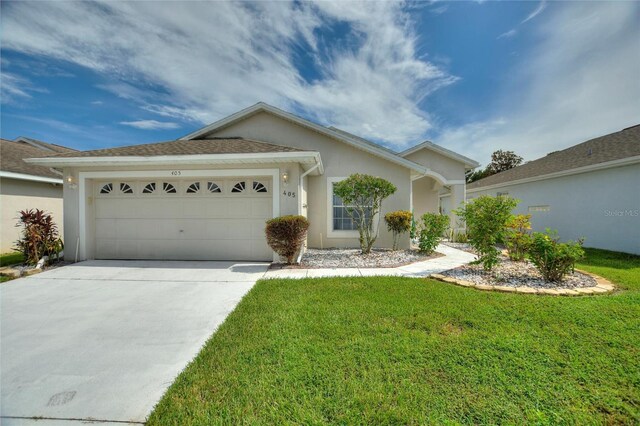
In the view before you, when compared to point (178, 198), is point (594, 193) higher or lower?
higher

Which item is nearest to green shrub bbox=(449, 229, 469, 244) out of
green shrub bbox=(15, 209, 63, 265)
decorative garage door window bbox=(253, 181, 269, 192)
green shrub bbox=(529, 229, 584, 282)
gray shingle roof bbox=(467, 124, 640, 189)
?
gray shingle roof bbox=(467, 124, 640, 189)

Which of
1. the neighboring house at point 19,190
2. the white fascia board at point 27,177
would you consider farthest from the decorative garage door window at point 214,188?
the white fascia board at point 27,177

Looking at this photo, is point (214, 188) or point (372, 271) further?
point (214, 188)

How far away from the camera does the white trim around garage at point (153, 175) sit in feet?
24.0

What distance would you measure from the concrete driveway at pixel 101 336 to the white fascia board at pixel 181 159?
3.16 meters

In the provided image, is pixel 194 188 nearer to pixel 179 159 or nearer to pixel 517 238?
pixel 179 159

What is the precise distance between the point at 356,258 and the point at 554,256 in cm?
467

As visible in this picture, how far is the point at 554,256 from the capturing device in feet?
17.1

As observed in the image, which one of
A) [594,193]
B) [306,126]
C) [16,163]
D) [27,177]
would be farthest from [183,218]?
[594,193]

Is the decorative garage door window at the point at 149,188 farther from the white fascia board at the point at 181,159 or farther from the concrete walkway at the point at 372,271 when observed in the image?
the concrete walkway at the point at 372,271

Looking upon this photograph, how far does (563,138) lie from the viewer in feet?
49.6

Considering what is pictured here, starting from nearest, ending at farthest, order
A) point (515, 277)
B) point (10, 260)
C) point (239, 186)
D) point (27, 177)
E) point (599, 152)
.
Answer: point (515, 277) → point (239, 186) → point (10, 260) → point (27, 177) → point (599, 152)

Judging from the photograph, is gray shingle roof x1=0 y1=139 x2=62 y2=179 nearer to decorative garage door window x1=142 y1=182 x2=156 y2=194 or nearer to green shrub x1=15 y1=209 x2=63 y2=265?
green shrub x1=15 y1=209 x2=63 y2=265

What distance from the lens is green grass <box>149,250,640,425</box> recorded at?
2.04m
